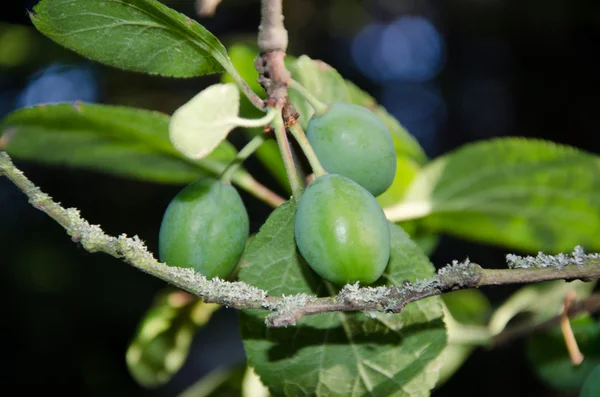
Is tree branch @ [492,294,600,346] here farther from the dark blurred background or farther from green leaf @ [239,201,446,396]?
the dark blurred background

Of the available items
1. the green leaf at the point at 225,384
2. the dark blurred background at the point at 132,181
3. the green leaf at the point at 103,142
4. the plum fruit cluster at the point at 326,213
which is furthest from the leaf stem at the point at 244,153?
the dark blurred background at the point at 132,181

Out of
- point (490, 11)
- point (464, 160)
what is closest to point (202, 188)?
point (464, 160)

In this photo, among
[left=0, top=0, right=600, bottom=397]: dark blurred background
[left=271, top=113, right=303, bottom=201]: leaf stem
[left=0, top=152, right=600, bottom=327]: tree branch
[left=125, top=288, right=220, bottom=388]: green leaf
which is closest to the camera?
[left=0, top=152, right=600, bottom=327]: tree branch

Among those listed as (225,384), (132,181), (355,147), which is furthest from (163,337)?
(132,181)

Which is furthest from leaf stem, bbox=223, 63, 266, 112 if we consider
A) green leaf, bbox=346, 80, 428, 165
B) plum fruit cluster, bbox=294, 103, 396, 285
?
green leaf, bbox=346, 80, 428, 165

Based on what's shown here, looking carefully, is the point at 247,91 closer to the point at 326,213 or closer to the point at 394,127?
the point at 326,213
